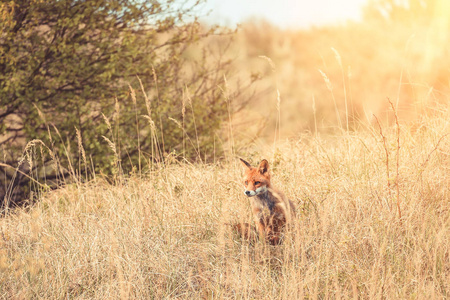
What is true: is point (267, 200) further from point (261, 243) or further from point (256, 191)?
point (261, 243)

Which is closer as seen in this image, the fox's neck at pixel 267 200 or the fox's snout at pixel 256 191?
the fox's snout at pixel 256 191

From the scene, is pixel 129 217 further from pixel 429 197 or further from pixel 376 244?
pixel 429 197

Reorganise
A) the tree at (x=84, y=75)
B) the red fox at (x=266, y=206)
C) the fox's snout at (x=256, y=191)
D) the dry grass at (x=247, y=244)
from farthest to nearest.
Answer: the tree at (x=84, y=75)
the red fox at (x=266, y=206)
the fox's snout at (x=256, y=191)
the dry grass at (x=247, y=244)

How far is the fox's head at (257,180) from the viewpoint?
4.02 meters

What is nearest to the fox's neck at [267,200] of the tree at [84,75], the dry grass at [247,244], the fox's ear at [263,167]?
the fox's ear at [263,167]

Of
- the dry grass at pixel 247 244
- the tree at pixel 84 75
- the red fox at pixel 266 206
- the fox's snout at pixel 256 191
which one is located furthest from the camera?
the tree at pixel 84 75

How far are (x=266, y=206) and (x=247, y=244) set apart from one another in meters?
0.35

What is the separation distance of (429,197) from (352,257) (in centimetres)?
121

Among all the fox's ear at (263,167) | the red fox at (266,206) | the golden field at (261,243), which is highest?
the fox's ear at (263,167)

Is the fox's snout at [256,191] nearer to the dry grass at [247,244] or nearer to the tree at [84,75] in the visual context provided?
the dry grass at [247,244]

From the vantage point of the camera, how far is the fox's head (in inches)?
158

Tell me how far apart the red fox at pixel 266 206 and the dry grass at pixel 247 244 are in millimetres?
137

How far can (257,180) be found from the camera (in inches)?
160

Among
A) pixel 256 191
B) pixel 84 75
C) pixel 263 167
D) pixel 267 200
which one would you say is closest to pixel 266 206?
pixel 267 200
